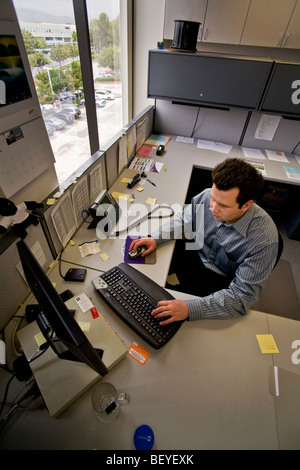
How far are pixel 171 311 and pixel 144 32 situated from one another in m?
2.75

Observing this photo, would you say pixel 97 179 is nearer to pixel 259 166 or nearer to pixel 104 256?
pixel 104 256

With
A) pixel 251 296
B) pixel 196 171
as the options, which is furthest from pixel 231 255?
pixel 196 171

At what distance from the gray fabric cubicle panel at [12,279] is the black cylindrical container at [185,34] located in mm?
1904

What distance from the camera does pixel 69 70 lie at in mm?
1847

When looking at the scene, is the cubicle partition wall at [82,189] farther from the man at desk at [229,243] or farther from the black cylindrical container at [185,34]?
the black cylindrical container at [185,34]

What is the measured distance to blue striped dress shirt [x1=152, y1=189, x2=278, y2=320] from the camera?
38.4 inches

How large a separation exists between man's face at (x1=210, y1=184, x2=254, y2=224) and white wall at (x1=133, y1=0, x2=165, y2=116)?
2.06 metres

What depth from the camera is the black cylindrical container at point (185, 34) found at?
175 centimetres

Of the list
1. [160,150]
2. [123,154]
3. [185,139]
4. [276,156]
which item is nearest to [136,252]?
[123,154]

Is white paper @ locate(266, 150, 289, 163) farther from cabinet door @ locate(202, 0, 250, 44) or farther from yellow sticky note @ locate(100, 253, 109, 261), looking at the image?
yellow sticky note @ locate(100, 253, 109, 261)

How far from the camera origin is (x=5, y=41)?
0.86 metres

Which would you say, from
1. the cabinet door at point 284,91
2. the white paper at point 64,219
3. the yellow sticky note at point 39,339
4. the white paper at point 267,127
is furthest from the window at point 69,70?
the white paper at point 267,127

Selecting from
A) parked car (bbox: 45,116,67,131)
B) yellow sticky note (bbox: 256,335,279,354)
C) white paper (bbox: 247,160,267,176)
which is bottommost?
white paper (bbox: 247,160,267,176)

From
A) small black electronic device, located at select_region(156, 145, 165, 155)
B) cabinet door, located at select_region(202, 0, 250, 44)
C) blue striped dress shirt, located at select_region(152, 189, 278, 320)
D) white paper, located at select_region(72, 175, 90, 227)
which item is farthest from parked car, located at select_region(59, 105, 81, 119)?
blue striped dress shirt, located at select_region(152, 189, 278, 320)
